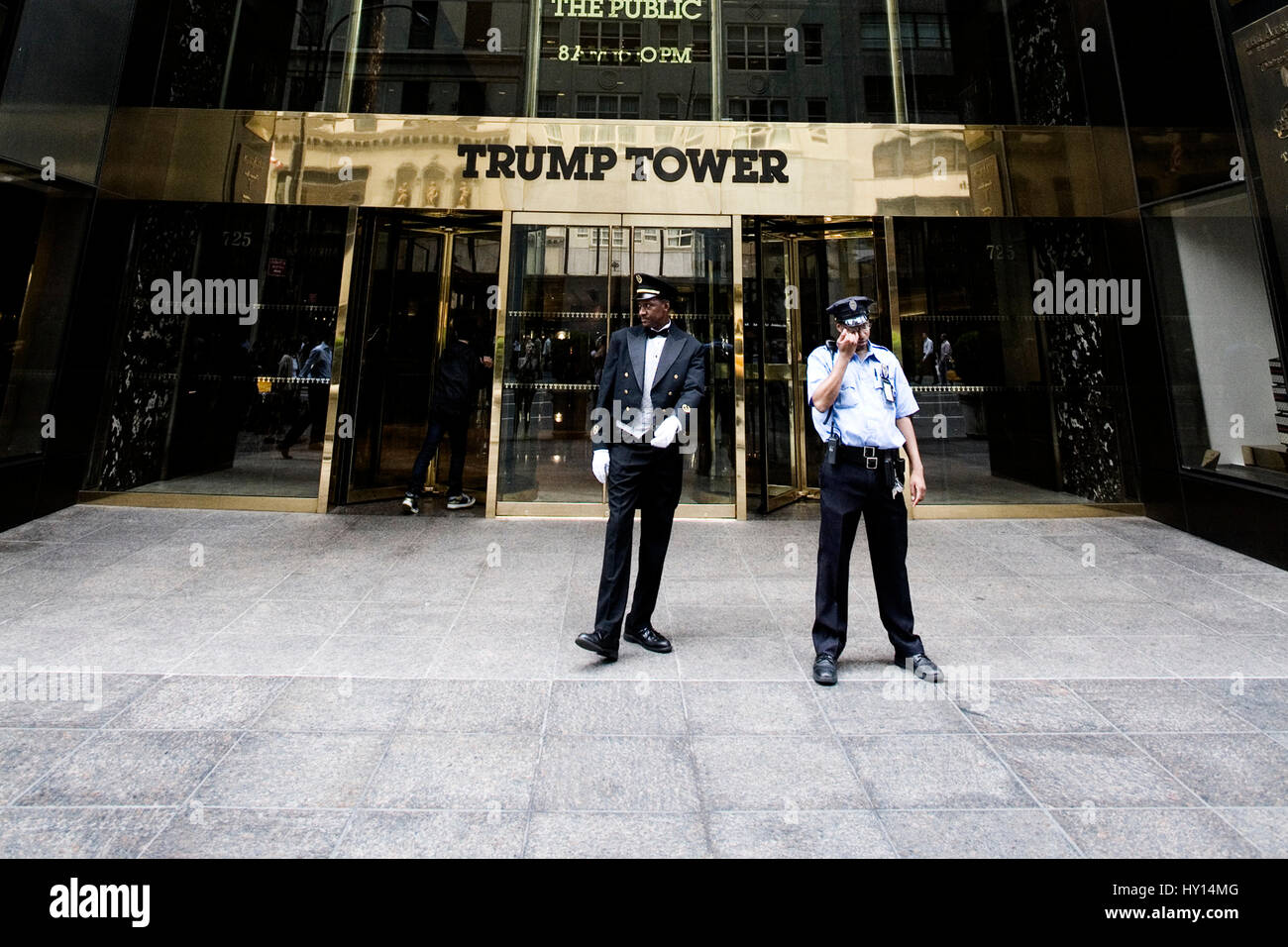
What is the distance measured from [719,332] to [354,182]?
4.87 m

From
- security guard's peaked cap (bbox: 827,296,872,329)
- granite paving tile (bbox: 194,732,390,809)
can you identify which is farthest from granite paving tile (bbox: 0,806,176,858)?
security guard's peaked cap (bbox: 827,296,872,329)

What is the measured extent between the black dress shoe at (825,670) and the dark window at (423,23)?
9261 mm

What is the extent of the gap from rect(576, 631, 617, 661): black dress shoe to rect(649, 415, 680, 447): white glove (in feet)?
4.07

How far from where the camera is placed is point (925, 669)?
3.84m

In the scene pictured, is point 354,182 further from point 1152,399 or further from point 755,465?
point 1152,399

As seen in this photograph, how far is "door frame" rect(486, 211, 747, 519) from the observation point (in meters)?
8.13

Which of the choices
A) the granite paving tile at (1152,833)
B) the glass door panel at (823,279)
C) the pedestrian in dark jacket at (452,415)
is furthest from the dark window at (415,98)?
the granite paving tile at (1152,833)

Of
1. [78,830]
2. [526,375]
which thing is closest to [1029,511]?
[526,375]

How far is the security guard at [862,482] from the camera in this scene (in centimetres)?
384

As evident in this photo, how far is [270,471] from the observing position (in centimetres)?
847

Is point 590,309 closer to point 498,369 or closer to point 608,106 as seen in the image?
point 498,369

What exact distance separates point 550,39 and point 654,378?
7.08 m

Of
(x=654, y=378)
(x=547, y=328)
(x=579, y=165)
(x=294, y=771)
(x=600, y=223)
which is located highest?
(x=579, y=165)

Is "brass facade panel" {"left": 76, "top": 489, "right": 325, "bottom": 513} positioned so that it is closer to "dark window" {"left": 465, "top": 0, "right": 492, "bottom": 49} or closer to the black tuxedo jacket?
the black tuxedo jacket
